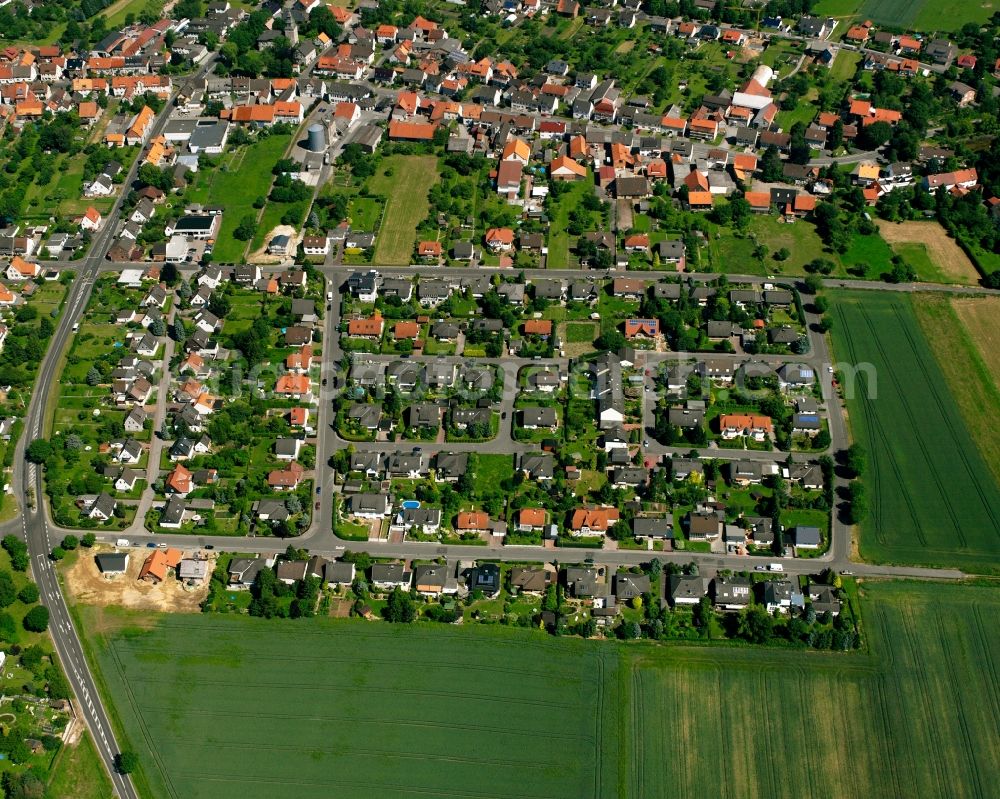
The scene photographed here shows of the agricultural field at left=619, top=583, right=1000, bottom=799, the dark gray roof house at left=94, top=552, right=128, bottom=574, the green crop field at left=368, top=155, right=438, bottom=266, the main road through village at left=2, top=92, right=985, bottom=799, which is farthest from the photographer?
the green crop field at left=368, top=155, right=438, bottom=266

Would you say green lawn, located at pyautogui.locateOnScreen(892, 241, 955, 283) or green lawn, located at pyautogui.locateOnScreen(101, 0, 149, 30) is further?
green lawn, located at pyautogui.locateOnScreen(101, 0, 149, 30)

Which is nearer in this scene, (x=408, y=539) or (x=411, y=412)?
(x=408, y=539)

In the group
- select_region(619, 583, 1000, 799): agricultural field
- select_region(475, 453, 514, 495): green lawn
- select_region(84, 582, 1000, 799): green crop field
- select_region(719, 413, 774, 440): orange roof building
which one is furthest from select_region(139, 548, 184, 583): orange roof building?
select_region(719, 413, 774, 440): orange roof building

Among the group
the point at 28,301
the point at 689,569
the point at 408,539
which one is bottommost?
the point at 28,301

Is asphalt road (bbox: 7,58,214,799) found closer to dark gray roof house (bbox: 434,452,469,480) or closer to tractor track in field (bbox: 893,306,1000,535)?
dark gray roof house (bbox: 434,452,469,480)

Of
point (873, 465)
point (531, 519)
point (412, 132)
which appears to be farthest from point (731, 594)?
point (412, 132)

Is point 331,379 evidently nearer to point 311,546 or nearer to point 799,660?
point 311,546

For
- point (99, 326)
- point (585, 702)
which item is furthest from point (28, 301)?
point (585, 702)
